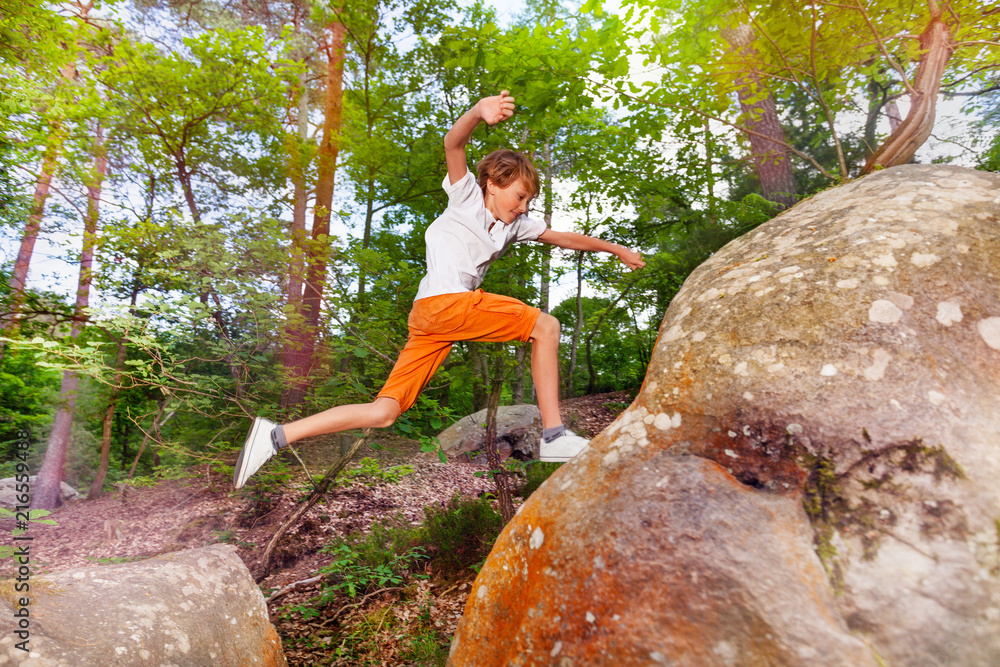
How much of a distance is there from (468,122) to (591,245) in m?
1.00

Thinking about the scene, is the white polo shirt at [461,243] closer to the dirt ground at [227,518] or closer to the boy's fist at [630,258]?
the boy's fist at [630,258]

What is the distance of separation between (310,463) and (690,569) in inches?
297

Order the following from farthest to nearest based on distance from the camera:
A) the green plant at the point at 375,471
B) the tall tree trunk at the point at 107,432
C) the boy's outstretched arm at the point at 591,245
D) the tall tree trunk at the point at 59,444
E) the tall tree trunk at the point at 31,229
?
the tall tree trunk at the point at 59,444 < the tall tree trunk at the point at 107,432 < the tall tree trunk at the point at 31,229 < the green plant at the point at 375,471 < the boy's outstretched arm at the point at 591,245

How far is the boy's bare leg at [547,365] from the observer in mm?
2633

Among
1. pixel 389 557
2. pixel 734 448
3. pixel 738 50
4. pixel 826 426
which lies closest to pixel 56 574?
pixel 389 557

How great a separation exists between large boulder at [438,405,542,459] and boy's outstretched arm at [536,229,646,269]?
4.76 m

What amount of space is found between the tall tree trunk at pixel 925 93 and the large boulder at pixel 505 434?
5.23m

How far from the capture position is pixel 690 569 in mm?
1410

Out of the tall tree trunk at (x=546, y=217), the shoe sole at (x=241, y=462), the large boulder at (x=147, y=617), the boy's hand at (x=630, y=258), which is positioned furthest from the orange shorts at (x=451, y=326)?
the tall tree trunk at (x=546, y=217)

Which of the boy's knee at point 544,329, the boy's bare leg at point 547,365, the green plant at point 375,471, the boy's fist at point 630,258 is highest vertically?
the boy's fist at point 630,258

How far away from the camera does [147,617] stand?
2.13 meters

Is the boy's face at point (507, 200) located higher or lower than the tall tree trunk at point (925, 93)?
lower

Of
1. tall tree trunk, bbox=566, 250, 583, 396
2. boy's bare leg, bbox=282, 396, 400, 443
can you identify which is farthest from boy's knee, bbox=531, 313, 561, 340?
tall tree trunk, bbox=566, 250, 583, 396

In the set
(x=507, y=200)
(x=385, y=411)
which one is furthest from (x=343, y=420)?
(x=507, y=200)
